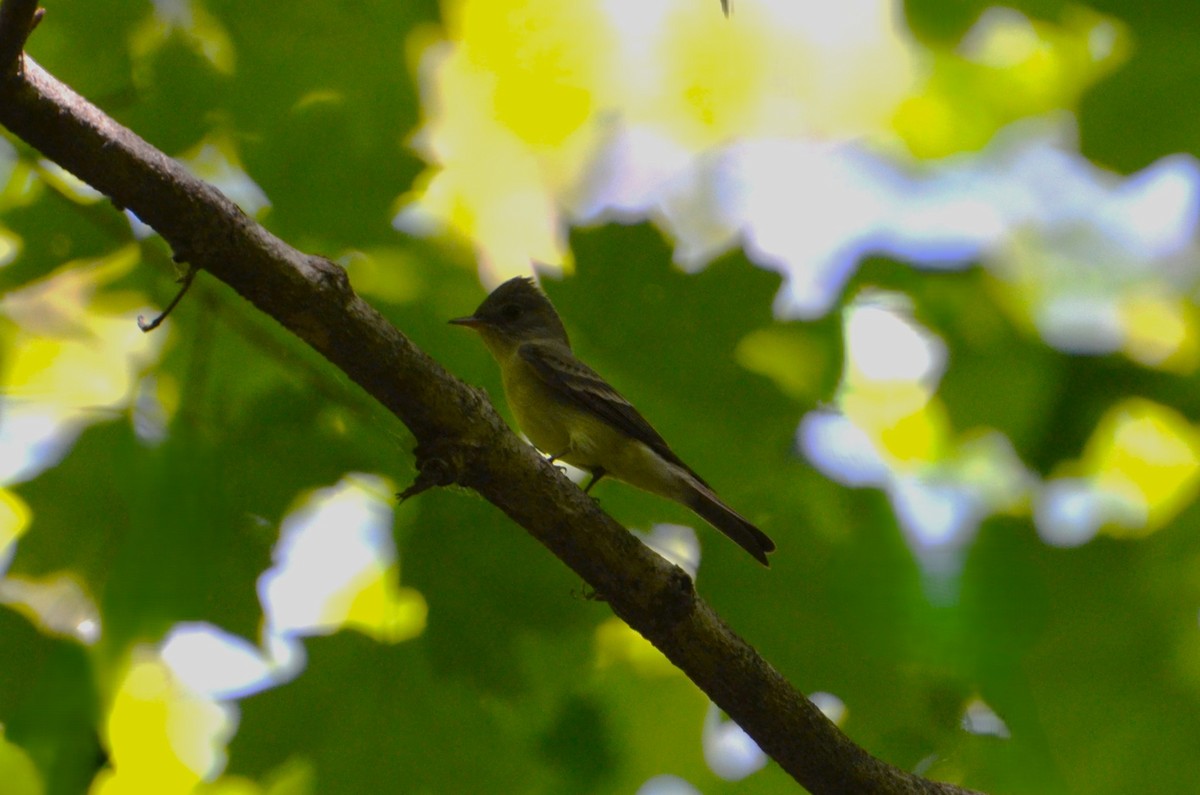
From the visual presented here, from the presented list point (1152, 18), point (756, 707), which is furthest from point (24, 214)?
point (1152, 18)

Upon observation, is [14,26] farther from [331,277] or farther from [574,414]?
[574,414]

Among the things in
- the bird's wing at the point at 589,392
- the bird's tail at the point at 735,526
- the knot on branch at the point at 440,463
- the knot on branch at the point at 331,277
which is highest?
the bird's wing at the point at 589,392

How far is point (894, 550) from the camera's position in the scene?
163 inches

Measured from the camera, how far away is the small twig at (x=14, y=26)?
114 inches

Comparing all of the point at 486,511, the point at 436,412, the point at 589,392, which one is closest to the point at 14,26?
the point at 436,412

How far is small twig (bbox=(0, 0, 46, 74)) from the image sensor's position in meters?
2.91

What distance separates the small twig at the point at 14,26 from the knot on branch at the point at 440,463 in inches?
59.2

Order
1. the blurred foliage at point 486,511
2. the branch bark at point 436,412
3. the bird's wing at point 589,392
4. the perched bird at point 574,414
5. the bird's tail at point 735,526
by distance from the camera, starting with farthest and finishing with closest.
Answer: the bird's wing at point 589,392 → the perched bird at point 574,414 → the bird's tail at point 735,526 → the blurred foliage at point 486,511 → the branch bark at point 436,412

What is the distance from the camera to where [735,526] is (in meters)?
4.42

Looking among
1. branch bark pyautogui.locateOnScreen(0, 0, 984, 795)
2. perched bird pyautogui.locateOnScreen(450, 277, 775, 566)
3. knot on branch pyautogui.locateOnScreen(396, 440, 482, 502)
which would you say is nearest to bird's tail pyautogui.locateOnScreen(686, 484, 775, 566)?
perched bird pyautogui.locateOnScreen(450, 277, 775, 566)

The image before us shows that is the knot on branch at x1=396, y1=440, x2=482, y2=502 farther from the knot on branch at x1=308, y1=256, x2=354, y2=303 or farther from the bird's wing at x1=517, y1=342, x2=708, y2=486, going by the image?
the bird's wing at x1=517, y1=342, x2=708, y2=486

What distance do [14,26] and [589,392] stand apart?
2.79 metres

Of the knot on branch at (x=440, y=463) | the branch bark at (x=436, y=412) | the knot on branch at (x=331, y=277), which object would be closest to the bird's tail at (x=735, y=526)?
the branch bark at (x=436, y=412)

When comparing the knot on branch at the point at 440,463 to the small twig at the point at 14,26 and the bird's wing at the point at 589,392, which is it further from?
the small twig at the point at 14,26
